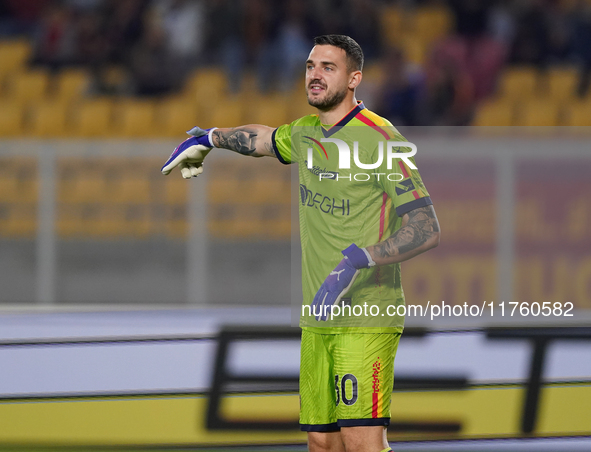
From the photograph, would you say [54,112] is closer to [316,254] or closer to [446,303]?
[446,303]

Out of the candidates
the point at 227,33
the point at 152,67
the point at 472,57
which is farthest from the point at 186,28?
the point at 472,57

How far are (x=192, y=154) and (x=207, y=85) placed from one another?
5.70 m

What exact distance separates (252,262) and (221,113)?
2.77 meters

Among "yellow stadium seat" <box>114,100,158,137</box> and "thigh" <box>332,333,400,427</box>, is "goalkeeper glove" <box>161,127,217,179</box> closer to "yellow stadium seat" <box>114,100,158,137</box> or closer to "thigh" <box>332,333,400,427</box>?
"thigh" <box>332,333,400,427</box>

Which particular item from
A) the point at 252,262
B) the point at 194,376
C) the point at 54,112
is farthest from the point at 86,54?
the point at 194,376

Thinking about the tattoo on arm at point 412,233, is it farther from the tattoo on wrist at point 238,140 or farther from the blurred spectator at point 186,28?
the blurred spectator at point 186,28

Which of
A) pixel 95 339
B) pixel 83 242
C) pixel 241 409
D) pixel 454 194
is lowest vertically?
pixel 241 409

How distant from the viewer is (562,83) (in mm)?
7949

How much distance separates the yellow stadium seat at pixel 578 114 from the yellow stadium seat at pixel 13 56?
5955 millimetres

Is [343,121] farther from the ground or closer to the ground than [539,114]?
closer to the ground

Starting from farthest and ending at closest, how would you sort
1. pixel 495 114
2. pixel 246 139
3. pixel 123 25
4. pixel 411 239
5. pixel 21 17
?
pixel 21 17
pixel 123 25
pixel 495 114
pixel 246 139
pixel 411 239

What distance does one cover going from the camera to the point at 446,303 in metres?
4.74

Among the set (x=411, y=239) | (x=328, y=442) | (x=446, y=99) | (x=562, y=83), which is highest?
(x=562, y=83)

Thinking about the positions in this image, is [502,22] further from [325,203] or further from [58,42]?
[325,203]
